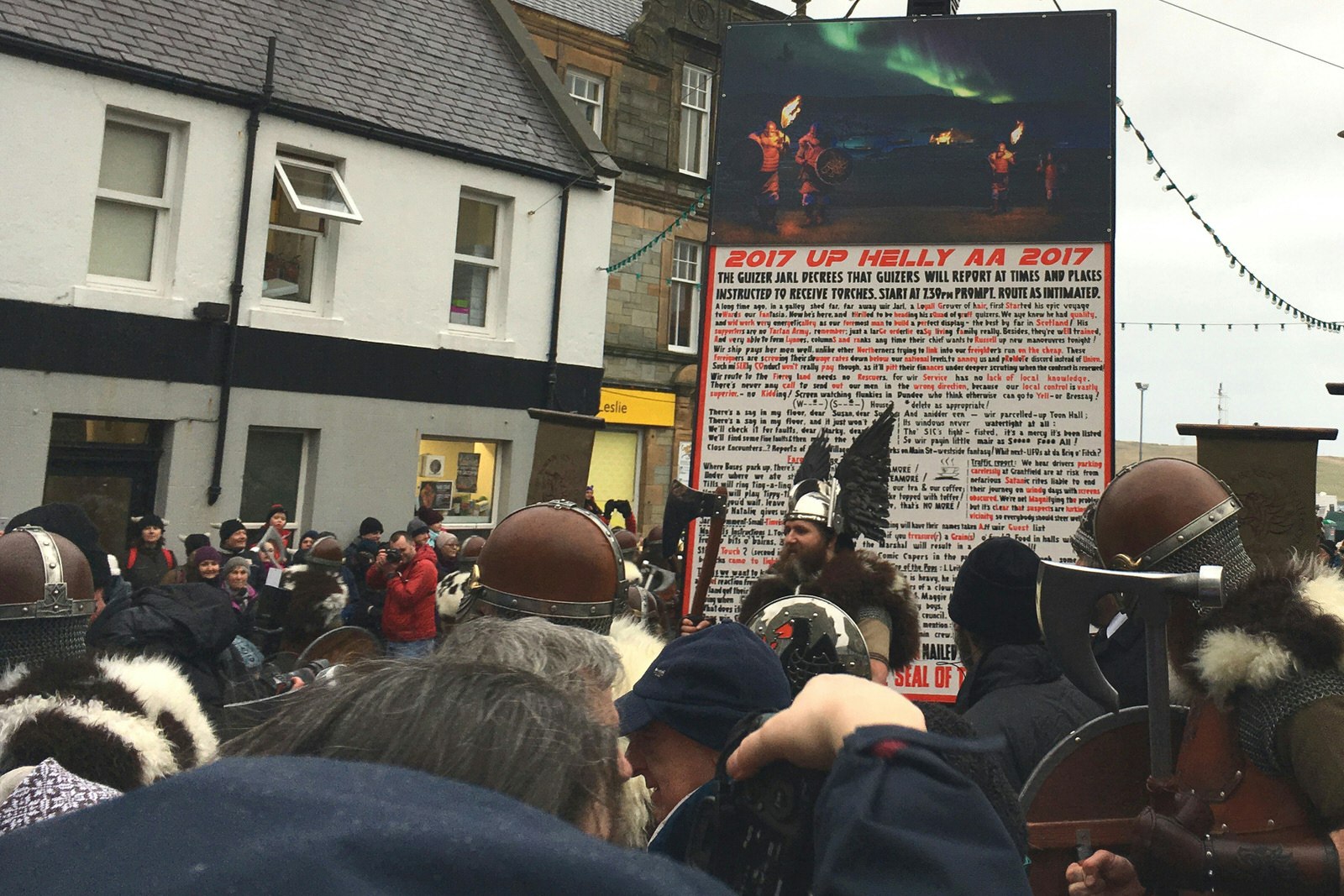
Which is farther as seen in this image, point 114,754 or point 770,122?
point 770,122

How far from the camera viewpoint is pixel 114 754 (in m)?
1.95

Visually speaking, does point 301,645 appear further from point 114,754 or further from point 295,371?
point 295,371

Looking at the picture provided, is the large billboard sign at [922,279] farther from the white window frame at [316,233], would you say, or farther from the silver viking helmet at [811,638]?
the white window frame at [316,233]

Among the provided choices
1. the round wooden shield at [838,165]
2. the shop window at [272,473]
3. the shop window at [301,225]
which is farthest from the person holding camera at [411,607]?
the shop window at [301,225]

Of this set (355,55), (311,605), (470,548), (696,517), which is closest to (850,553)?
(696,517)

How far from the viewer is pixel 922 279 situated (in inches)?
180

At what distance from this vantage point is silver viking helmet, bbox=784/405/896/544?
13.8ft

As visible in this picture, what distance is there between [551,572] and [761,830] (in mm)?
1834

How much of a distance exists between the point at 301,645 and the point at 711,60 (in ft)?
58.3

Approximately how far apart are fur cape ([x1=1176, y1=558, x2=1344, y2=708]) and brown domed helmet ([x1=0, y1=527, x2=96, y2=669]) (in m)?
2.78

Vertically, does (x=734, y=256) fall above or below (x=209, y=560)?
above

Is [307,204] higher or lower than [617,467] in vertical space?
higher

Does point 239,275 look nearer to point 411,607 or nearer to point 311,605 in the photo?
point 411,607

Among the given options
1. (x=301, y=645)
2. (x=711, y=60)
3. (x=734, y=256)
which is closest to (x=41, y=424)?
(x=301, y=645)
